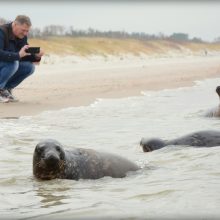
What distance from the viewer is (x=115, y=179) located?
4965 mm

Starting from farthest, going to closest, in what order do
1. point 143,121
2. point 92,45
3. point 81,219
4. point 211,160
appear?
point 92,45 < point 143,121 < point 211,160 < point 81,219

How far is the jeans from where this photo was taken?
401 inches

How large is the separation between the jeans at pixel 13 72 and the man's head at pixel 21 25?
0.51 m

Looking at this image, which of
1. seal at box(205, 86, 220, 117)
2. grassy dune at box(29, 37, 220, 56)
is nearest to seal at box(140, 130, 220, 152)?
seal at box(205, 86, 220, 117)

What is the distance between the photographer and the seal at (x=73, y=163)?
4.79m

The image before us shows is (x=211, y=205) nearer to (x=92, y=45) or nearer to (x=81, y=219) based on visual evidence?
(x=81, y=219)

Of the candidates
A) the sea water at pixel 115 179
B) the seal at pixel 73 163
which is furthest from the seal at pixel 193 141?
the seal at pixel 73 163

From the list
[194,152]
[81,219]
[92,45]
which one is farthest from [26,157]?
[92,45]

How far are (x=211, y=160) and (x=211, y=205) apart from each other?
1812 millimetres

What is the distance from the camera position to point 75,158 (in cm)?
502

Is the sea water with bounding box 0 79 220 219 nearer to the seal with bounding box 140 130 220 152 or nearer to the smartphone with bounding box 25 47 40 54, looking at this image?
the seal with bounding box 140 130 220 152

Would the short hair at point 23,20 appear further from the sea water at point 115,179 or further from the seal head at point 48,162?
the seal head at point 48,162

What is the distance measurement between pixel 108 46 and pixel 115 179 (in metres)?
58.7

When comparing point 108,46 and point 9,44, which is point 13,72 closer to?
point 9,44
